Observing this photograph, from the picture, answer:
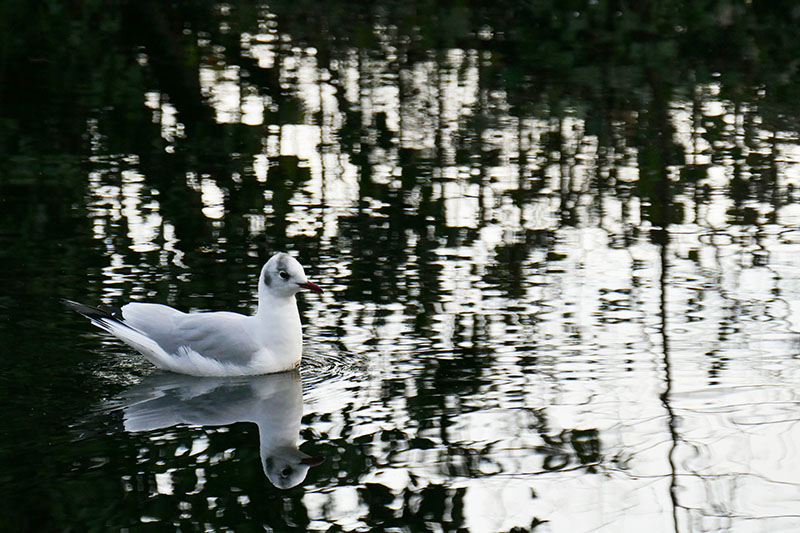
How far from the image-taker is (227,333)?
282 inches

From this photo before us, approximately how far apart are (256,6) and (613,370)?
1196cm

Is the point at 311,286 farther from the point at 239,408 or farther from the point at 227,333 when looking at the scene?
the point at 239,408

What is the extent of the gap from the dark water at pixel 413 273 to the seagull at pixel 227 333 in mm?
119

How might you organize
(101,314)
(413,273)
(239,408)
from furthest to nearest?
(413,273) → (101,314) → (239,408)

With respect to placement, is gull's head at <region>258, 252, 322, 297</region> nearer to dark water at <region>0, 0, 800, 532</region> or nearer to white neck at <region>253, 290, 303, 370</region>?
white neck at <region>253, 290, 303, 370</region>

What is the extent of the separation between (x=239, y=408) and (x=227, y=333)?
58 cm

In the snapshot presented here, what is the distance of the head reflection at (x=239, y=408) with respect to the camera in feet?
19.6

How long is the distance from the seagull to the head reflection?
3.0 inches

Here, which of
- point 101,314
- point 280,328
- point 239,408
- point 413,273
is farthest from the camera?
point 413,273

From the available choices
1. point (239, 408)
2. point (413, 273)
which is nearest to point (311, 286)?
point (239, 408)

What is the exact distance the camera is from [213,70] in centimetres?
1424

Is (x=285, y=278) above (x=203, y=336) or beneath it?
above

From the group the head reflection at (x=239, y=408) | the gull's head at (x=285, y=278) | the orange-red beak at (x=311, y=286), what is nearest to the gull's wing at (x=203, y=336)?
the head reflection at (x=239, y=408)

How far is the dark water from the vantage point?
18.8 feet
